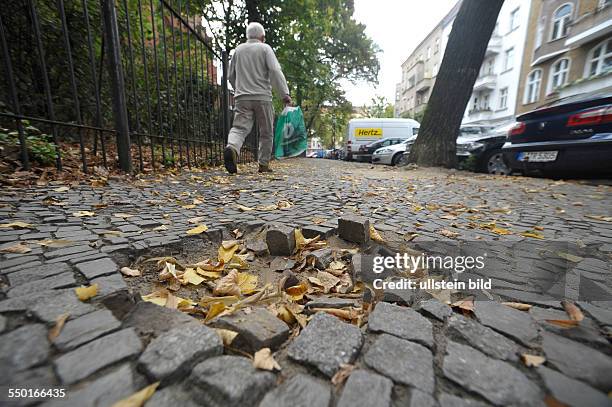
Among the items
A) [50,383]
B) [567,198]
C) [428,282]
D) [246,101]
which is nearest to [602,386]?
[428,282]

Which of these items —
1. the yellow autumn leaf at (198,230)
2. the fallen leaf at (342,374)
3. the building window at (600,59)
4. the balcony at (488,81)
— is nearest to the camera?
the fallen leaf at (342,374)

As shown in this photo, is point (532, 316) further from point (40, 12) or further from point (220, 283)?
point (40, 12)

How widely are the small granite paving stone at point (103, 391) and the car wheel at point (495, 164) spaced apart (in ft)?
24.9

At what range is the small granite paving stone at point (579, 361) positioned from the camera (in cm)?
77

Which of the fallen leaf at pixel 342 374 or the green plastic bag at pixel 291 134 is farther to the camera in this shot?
the green plastic bag at pixel 291 134

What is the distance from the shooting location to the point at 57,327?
2.71 ft

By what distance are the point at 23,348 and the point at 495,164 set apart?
792 cm

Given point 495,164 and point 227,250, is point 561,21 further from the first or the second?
point 227,250

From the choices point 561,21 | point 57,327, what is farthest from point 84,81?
point 561,21

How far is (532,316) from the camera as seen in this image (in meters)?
1.05

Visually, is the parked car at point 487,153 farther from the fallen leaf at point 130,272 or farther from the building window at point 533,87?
the building window at point 533,87

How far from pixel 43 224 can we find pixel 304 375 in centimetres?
189

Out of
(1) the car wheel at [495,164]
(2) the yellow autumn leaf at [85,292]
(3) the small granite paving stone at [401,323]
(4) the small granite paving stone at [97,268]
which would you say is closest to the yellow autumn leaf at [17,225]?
(4) the small granite paving stone at [97,268]

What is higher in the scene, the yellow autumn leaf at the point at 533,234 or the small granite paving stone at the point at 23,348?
the yellow autumn leaf at the point at 533,234
